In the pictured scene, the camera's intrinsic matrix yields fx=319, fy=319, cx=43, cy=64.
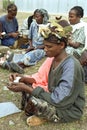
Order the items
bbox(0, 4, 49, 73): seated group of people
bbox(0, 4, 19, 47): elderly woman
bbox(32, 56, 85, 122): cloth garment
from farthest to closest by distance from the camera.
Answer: bbox(0, 4, 19, 47): elderly woman
bbox(0, 4, 49, 73): seated group of people
bbox(32, 56, 85, 122): cloth garment

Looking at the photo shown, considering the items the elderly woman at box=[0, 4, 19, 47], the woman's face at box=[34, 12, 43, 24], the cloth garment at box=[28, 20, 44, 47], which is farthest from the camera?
the elderly woman at box=[0, 4, 19, 47]

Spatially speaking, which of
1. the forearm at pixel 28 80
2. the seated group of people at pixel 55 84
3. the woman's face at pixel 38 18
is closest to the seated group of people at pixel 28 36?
the woman's face at pixel 38 18

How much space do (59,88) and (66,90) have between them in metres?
0.08

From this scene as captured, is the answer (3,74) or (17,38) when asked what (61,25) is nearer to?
(3,74)

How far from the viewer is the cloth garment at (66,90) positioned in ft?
11.1

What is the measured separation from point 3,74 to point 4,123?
68.3 inches

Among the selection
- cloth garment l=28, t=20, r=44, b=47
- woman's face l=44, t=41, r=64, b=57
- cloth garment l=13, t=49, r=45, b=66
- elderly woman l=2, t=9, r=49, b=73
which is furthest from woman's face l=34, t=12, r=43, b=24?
woman's face l=44, t=41, r=64, b=57

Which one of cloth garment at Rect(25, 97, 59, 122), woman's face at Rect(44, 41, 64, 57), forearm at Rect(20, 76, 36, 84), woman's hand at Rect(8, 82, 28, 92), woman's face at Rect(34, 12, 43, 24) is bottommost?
cloth garment at Rect(25, 97, 59, 122)

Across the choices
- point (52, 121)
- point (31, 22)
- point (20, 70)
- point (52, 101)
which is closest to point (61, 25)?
point (52, 101)

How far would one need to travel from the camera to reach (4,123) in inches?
149

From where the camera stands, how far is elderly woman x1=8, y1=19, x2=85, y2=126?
339 centimetres

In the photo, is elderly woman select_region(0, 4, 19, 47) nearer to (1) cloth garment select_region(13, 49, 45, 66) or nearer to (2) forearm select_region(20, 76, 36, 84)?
(1) cloth garment select_region(13, 49, 45, 66)

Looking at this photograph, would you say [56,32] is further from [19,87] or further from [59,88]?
[19,87]

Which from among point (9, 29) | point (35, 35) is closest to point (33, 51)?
point (35, 35)
